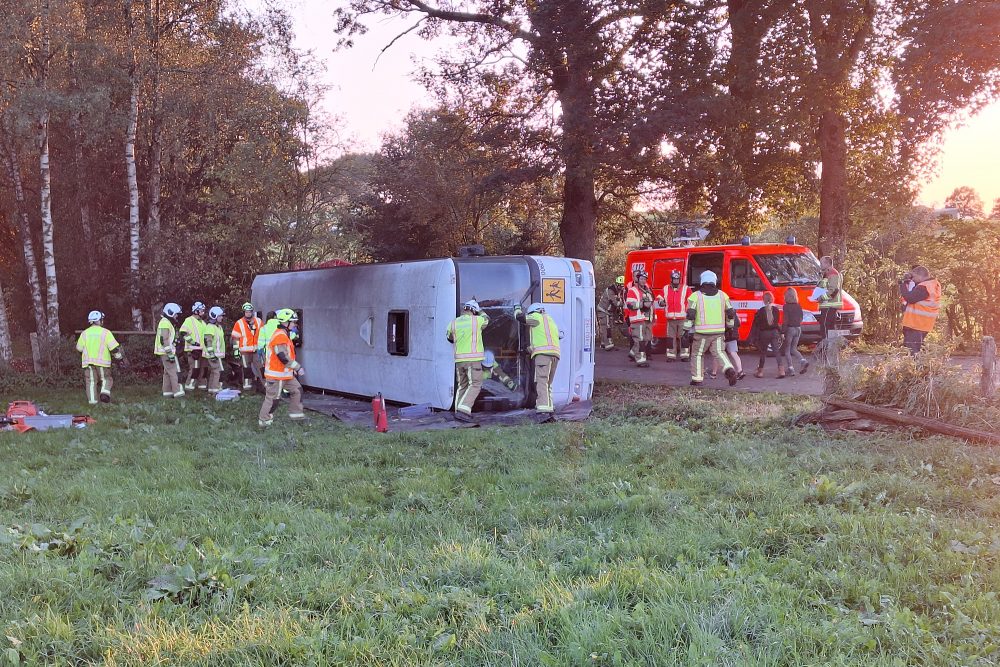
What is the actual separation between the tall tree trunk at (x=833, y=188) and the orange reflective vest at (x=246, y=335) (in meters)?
14.1

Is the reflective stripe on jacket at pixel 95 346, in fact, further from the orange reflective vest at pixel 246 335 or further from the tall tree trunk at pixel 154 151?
the tall tree trunk at pixel 154 151

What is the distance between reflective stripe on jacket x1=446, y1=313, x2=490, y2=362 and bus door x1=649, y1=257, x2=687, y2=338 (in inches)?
333

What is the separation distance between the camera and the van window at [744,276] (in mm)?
16734

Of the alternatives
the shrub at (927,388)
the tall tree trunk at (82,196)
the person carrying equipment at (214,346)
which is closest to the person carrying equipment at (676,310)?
the shrub at (927,388)

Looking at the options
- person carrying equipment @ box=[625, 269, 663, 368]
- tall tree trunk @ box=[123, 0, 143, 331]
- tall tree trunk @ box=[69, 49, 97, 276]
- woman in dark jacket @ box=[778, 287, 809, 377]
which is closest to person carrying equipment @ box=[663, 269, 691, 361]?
person carrying equipment @ box=[625, 269, 663, 368]

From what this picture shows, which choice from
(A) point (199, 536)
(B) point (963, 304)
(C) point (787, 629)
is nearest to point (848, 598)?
(C) point (787, 629)

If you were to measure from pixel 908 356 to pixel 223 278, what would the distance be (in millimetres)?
17018

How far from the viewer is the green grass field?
358cm

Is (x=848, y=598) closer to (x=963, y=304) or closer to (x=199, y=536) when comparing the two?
(x=199, y=536)

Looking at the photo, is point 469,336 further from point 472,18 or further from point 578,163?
point 472,18

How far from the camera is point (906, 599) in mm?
3963

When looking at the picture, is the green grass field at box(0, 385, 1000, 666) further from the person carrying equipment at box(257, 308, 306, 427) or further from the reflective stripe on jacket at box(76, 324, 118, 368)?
the reflective stripe on jacket at box(76, 324, 118, 368)

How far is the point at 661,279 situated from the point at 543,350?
8240 mm

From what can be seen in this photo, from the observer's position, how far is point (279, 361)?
11133 mm
